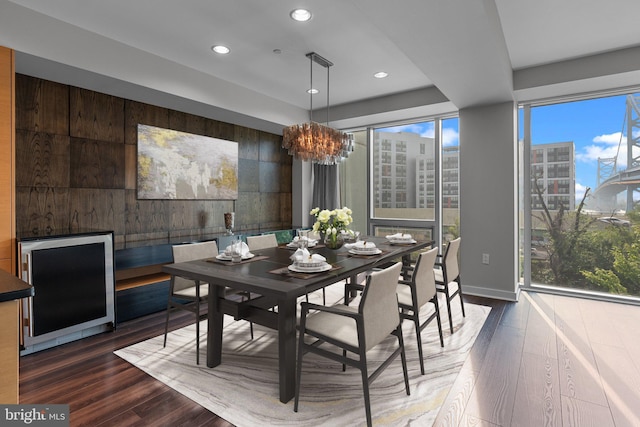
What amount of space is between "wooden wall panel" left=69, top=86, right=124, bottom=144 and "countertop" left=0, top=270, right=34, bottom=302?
2.67m

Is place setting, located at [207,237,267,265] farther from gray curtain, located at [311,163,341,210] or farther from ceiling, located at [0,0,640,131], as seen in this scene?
gray curtain, located at [311,163,341,210]

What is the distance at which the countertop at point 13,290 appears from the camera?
1064 mm

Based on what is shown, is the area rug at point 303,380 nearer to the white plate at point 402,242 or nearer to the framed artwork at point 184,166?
the white plate at point 402,242

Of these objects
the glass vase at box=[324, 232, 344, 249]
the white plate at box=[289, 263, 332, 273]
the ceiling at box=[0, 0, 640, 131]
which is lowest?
the white plate at box=[289, 263, 332, 273]

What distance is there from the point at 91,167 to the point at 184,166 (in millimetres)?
1027

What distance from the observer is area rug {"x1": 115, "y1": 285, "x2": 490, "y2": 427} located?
187cm

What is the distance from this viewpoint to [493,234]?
13.5 feet

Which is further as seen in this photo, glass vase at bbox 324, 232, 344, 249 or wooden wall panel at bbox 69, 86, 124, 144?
wooden wall panel at bbox 69, 86, 124, 144

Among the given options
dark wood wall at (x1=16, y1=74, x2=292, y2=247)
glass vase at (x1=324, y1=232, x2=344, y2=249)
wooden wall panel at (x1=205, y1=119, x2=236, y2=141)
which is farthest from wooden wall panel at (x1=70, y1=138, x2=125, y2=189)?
glass vase at (x1=324, y1=232, x2=344, y2=249)

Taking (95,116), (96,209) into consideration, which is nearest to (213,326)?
(96,209)

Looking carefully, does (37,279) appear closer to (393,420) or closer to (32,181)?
(32,181)

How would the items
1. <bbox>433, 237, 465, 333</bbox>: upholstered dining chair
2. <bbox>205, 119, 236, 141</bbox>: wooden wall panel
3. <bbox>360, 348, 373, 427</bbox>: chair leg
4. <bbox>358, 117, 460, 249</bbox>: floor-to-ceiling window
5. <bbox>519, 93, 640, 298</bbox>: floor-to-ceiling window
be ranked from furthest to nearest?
<bbox>358, 117, 460, 249</bbox>: floor-to-ceiling window, <bbox>205, 119, 236, 141</bbox>: wooden wall panel, <bbox>519, 93, 640, 298</bbox>: floor-to-ceiling window, <bbox>433, 237, 465, 333</bbox>: upholstered dining chair, <bbox>360, 348, 373, 427</bbox>: chair leg

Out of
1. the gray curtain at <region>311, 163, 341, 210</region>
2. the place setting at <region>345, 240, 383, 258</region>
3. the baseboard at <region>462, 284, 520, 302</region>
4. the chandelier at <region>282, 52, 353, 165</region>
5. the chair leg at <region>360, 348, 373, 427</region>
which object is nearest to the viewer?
the chair leg at <region>360, 348, 373, 427</region>

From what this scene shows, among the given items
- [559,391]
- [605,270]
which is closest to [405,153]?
[605,270]
